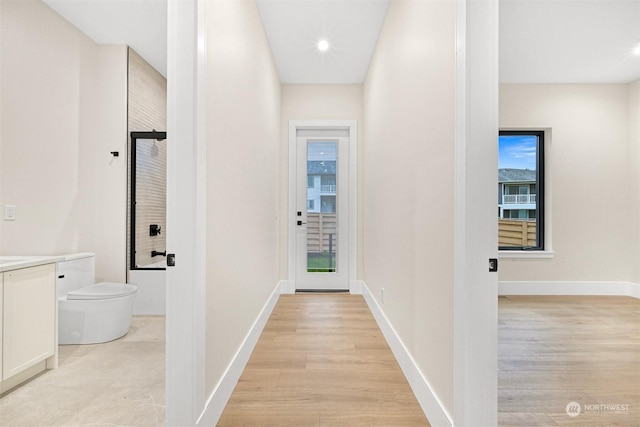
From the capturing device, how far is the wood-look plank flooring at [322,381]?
5.39 feet

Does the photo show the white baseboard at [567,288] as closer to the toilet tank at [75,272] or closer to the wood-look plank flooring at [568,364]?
the wood-look plank flooring at [568,364]

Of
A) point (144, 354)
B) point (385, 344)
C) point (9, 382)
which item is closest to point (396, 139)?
point (385, 344)

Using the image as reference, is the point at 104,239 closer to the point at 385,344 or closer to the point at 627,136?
the point at 385,344

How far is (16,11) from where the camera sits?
8.31 ft

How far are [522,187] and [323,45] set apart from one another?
329 cm

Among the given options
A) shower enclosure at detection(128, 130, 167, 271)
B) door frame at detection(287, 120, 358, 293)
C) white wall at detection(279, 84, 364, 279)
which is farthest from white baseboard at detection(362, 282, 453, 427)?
shower enclosure at detection(128, 130, 167, 271)

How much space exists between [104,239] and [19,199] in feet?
2.87

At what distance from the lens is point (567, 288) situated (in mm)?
4195

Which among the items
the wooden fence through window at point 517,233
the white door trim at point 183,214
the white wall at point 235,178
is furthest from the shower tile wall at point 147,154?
the wooden fence through window at point 517,233

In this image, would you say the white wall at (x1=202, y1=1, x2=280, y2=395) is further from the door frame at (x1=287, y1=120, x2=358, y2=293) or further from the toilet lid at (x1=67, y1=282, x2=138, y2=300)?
the toilet lid at (x1=67, y1=282, x2=138, y2=300)

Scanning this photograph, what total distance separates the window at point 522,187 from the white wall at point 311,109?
203 centimetres

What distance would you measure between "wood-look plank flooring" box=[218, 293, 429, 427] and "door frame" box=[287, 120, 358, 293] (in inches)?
47.7

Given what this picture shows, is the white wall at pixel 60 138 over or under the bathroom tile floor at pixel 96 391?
over

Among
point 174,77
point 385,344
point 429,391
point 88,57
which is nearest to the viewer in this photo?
point 174,77
